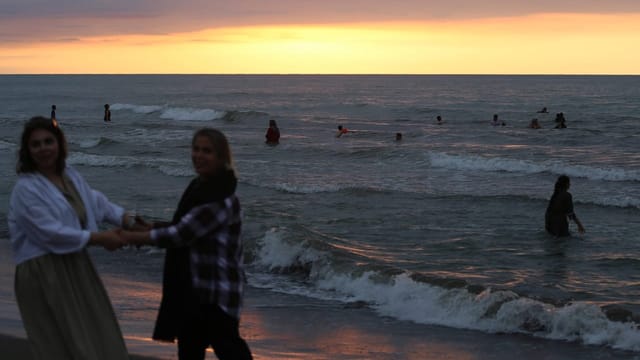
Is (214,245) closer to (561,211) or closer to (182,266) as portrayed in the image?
(182,266)

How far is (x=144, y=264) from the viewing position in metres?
11.6

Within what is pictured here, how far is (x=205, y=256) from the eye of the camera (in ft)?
13.2

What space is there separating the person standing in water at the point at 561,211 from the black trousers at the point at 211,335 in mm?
10711

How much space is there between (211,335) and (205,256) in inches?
15.9

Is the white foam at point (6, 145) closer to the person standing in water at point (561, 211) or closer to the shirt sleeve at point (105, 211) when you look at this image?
the person standing in water at point (561, 211)

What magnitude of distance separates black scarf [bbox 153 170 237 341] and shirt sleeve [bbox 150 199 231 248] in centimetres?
5

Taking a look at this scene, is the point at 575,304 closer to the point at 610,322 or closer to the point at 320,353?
the point at 610,322

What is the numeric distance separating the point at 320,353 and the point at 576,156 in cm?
2542

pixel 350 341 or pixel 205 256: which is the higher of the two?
pixel 205 256

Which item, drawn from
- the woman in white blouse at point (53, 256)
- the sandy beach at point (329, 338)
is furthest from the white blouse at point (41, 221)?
the sandy beach at point (329, 338)

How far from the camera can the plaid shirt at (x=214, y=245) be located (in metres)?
3.94

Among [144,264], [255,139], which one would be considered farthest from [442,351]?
[255,139]

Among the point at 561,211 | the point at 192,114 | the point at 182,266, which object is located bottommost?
the point at 192,114

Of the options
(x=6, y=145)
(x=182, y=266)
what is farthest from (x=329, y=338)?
(x=6, y=145)
